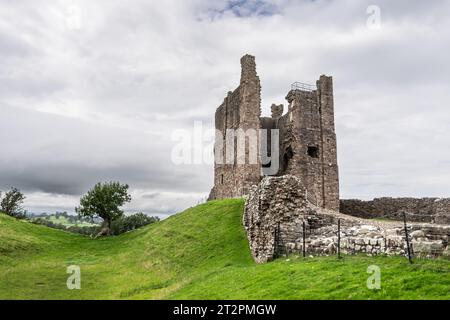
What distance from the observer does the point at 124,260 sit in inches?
1292

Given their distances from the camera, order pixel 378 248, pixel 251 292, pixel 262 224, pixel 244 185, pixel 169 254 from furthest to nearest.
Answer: pixel 244 185 → pixel 169 254 → pixel 262 224 → pixel 378 248 → pixel 251 292

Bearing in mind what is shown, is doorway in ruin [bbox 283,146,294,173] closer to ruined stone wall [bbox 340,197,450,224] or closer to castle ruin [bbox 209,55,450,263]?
castle ruin [bbox 209,55,450,263]

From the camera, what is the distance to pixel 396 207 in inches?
1918

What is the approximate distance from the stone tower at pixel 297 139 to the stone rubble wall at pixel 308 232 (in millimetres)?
21235

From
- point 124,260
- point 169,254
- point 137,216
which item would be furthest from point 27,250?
point 137,216

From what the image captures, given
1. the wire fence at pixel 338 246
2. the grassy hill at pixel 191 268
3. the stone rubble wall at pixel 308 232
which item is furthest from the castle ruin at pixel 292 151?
the wire fence at pixel 338 246

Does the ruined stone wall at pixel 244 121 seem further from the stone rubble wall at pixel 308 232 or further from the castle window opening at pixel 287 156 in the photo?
the stone rubble wall at pixel 308 232

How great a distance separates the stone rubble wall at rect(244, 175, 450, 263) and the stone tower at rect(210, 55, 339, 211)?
2124 cm

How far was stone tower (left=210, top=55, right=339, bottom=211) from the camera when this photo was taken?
48438 mm

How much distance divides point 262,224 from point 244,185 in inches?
918

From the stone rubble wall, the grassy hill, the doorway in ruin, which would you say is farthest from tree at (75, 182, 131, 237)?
the stone rubble wall

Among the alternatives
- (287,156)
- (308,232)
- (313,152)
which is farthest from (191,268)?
(313,152)

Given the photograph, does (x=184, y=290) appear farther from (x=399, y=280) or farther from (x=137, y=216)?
(x=137, y=216)

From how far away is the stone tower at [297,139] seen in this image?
159 feet
